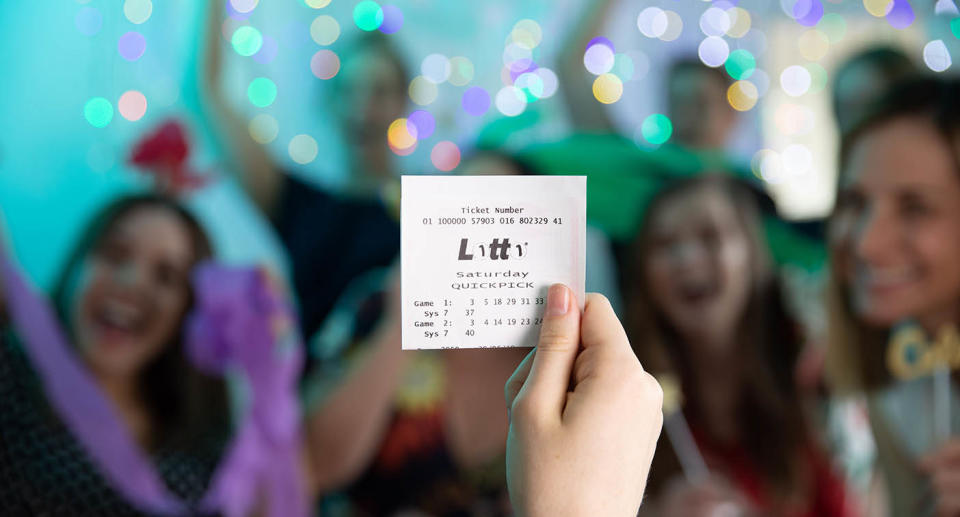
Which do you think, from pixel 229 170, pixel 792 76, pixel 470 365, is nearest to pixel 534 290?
pixel 470 365

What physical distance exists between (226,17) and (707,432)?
4.83 ft

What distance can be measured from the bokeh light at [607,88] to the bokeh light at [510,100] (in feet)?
0.61

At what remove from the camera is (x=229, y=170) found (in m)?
1.51

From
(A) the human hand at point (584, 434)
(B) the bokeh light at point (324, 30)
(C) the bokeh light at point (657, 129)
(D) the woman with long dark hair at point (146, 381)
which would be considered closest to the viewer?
(A) the human hand at point (584, 434)

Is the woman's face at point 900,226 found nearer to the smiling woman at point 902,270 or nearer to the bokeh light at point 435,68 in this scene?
the smiling woman at point 902,270

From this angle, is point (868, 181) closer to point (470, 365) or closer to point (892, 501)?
point (892, 501)

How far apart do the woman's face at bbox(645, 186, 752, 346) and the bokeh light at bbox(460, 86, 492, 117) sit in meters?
0.48

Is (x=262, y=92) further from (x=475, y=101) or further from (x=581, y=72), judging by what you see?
(x=581, y=72)

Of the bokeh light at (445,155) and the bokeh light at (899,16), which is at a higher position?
the bokeh light at (899,16)

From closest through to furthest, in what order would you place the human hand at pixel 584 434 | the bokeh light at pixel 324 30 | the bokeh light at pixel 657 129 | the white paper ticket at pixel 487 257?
the human hand at pixel 584 434, the white paper ticket at pixel 487 257, the bokeh light at pixel 324 30, the bokeh light at pixel 657 129

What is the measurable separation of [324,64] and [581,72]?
1.93 feet

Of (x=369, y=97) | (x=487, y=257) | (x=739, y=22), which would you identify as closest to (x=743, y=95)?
(x=739, y=22)

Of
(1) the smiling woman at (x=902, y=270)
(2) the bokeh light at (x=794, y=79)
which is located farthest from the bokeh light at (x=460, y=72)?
(1) the smiling woman at (x=902, y=270)

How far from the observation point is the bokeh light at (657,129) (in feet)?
5.30
